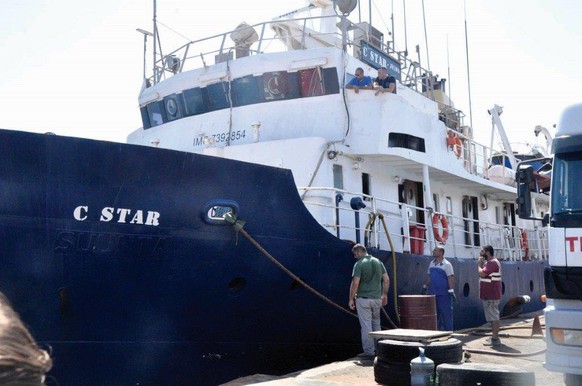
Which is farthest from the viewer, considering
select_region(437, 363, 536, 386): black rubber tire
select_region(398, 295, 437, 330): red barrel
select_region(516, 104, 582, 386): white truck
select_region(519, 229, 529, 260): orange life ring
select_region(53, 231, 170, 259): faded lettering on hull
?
select_region(519, 229, 529, 260): orange life ring

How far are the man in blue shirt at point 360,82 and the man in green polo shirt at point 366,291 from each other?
370 centimetres

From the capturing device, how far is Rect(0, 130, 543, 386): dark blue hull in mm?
6645

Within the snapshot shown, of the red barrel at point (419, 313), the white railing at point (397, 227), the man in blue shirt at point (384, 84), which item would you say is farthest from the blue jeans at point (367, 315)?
the man in blue shirt at point (384, 84)

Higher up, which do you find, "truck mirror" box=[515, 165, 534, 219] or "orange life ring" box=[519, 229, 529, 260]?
"truck mirror" box=[515, 165, 534, 219]

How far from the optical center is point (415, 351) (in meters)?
6.47

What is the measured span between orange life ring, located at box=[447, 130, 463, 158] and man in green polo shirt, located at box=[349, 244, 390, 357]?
17.7 feet

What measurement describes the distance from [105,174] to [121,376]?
2277 millimetres

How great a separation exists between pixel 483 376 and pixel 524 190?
6.47 ft

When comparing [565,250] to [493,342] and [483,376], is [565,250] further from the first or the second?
[493,342]

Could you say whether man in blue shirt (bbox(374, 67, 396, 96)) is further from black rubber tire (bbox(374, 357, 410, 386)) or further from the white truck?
black rubber tire (bbox(374, 357, 410, 386))

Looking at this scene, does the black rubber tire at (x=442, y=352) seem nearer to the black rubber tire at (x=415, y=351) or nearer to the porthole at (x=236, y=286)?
the black rubber tire at (x=415, y=351)

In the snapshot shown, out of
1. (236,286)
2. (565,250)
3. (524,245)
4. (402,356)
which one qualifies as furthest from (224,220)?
(524,245)

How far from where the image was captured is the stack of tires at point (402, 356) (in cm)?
648

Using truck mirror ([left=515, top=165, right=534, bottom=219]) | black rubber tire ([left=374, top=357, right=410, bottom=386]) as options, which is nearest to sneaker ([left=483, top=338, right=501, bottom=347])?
black rubber tire ([left=374, top=357, right=410, bottom=386])
